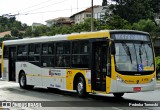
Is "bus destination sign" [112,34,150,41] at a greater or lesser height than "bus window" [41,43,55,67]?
greater

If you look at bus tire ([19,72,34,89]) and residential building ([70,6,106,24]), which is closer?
bus tire ([19,72,34,89])

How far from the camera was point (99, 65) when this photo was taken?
57.4 ft

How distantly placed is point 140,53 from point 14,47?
1073 centimetres

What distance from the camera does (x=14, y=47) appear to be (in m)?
25.6

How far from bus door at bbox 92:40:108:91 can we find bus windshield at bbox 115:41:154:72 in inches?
28.9

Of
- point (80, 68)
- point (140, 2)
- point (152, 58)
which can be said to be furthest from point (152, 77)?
point (140, 2)

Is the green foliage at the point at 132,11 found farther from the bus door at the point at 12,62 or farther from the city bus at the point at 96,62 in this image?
the city bus at the point at 96,62

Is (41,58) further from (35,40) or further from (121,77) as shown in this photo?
(121,77)

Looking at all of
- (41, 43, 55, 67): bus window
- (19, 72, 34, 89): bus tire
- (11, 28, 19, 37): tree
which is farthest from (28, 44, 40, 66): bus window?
(11, 28, 19, 37): tree

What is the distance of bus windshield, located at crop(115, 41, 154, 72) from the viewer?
16.4 m

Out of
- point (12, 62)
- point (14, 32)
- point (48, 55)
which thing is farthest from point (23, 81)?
point (14, 32)

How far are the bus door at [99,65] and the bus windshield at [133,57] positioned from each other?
2.41 ft

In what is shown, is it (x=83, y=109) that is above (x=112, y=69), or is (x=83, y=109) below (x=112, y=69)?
below

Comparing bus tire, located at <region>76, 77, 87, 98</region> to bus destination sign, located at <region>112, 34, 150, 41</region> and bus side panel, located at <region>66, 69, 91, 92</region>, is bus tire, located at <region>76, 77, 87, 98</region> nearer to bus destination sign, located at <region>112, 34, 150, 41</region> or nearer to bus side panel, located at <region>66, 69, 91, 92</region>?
bus side panel, located at <region>66, 69, 91, 92</region>
